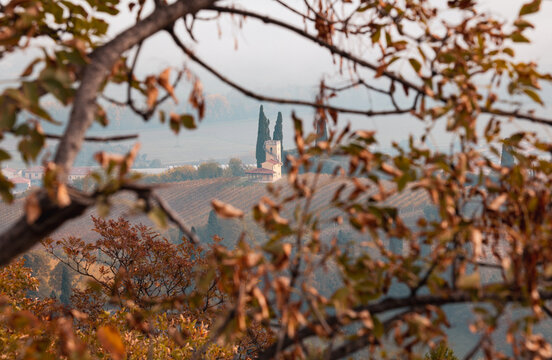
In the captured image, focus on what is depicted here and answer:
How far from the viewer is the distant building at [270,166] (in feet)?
397

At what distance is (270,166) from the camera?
4811 inches

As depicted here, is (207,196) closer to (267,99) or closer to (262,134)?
(262,134)

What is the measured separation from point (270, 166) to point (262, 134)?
1945cm

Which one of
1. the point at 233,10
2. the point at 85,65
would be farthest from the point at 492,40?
the point at 85,65

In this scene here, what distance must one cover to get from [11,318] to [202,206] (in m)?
133

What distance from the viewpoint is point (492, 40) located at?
236 centimetres

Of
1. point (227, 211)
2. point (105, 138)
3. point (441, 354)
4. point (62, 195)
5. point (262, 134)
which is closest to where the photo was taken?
point (62, 195)

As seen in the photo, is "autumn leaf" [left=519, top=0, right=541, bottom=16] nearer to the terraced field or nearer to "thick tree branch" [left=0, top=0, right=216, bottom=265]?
"thick tree branch" [left=0, top=0, right=216, bottom=265]

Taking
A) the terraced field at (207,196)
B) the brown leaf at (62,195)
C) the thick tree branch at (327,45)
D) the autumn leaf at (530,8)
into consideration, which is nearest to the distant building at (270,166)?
the terraced field at (207,196)

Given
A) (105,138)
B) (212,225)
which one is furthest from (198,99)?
(212,225)

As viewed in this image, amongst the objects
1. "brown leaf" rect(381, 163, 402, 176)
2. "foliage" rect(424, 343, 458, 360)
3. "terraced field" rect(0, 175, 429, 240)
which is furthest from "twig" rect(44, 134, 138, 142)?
"terraced field" rect(0, 175, 429, 240)

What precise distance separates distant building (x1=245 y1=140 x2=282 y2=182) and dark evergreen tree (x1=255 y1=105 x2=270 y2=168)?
14.5ft

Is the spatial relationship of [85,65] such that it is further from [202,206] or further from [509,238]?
[202,206]

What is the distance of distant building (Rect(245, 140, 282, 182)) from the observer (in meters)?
121
